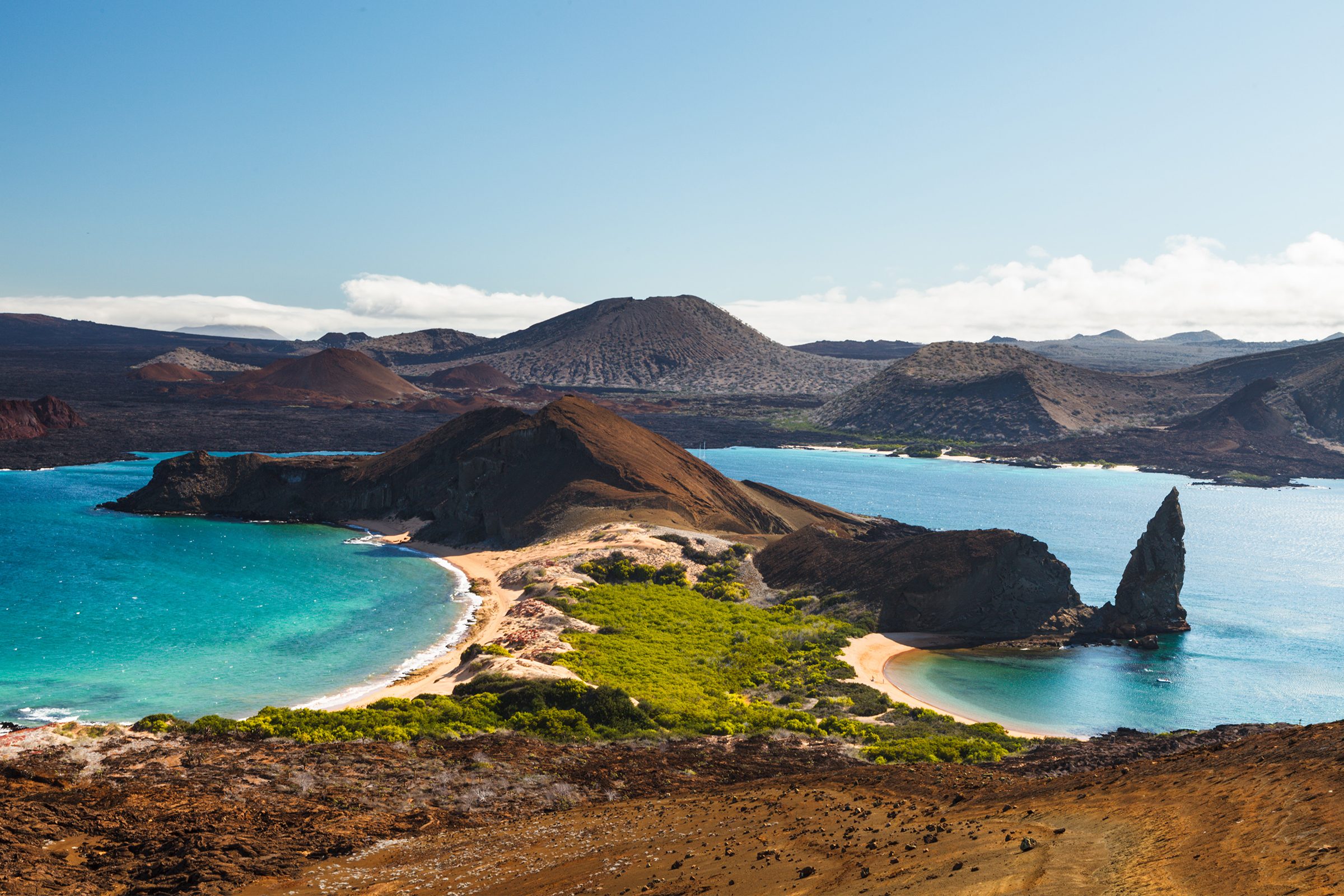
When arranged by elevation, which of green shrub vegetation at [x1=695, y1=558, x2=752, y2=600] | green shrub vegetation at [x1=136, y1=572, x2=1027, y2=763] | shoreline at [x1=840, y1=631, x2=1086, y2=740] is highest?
green shrub vegetation at [x1=695, y1=558, x2=752, y2=600]

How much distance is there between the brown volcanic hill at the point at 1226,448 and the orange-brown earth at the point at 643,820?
15317 cm

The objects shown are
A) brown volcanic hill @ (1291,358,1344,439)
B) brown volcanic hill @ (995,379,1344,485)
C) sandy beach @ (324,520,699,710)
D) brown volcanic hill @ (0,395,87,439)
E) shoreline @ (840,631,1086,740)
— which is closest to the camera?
sandy beach @ (324,520,699,710)

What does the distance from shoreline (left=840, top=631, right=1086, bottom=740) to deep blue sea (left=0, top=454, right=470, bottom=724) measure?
2421cm

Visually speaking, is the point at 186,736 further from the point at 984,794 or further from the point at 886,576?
the point at 886,576

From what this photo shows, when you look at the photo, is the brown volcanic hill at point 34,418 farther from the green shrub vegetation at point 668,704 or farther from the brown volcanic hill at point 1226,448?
the brown volcanic hill at point 1226,448

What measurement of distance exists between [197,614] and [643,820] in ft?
139

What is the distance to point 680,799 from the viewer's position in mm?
26062

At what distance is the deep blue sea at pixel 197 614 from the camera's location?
39.8 meters

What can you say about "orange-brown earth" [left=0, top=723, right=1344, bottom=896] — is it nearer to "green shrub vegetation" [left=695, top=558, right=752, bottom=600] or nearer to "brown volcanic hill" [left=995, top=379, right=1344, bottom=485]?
"green shrub vegetation" [left=695, top=558, right=752, bottom=600]

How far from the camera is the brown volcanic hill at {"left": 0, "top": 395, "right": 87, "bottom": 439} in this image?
460ft

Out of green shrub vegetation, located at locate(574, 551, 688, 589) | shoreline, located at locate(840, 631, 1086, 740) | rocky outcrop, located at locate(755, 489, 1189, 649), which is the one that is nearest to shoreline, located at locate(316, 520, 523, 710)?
green shrub vegetation, located at locate(574, 551, 688, 589)

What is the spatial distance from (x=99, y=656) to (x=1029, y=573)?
181 ft

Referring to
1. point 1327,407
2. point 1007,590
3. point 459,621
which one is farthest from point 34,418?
point 1327,407

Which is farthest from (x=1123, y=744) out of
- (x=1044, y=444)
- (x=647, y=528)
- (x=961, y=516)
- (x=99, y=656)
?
(x=1044, y=444)
